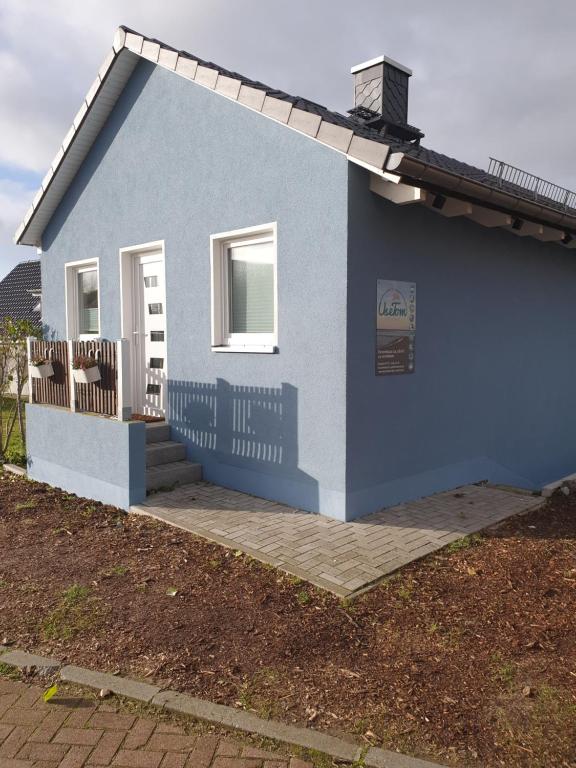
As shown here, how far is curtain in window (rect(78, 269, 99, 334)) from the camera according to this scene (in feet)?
31.9

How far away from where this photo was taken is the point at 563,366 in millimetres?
9680

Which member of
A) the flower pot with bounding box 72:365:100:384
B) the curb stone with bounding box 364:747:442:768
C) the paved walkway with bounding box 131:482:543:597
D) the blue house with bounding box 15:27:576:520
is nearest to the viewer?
the curb stone with bounding box 364:747:442:768

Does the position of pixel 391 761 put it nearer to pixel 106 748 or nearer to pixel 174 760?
pixel 174 760

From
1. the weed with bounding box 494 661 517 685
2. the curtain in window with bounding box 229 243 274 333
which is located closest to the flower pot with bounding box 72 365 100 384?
the curtain in window with bounding box 229 243 274 333

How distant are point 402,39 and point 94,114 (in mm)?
5441

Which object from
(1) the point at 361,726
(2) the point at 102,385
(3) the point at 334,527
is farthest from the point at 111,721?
(2) the point at 102,385

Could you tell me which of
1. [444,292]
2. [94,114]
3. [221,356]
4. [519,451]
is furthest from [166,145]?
[519,451]

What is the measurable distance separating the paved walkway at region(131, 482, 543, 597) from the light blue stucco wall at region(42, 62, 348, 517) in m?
0.33

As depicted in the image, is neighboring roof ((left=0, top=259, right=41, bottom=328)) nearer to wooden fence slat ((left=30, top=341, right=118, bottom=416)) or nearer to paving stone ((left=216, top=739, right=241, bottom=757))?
wooden fence slat ((left=30, top=341, right=118, bottom=416))

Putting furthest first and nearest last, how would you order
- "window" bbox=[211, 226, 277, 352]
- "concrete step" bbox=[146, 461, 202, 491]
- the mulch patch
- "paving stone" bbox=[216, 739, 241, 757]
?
"concrete step" bbox=[146, 461, 202, 491]
"window" bbox=[211, 226, 277, 352]
the mulch patch
"paving stone" bbox=[216, 739, 241, 757]

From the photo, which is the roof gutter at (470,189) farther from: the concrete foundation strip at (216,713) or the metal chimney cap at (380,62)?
the metal chimney cap at (380,62)

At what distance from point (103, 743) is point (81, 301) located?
8.06 m

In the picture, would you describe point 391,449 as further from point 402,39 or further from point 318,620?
point 402,39

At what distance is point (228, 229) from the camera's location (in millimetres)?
7113
